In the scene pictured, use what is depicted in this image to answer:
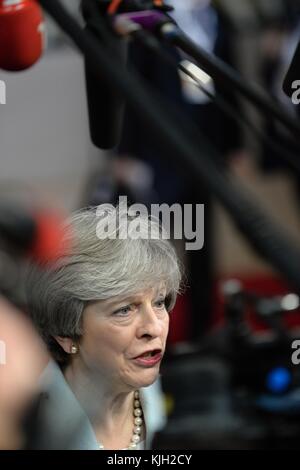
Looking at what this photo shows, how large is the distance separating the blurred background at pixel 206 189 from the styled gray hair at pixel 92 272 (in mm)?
42

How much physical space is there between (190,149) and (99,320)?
0.46ft

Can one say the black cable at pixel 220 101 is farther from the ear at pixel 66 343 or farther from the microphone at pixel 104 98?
the ear at pixel 66 343

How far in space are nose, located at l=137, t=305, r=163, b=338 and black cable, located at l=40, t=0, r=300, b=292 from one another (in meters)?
0.07

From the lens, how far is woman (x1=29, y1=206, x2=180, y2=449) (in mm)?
561

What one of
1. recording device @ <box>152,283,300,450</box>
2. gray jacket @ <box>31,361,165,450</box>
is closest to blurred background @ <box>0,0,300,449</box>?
recording device @ <box>152,283,300,450</box>

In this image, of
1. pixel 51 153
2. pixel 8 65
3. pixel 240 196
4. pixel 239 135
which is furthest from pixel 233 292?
pixel 51 153

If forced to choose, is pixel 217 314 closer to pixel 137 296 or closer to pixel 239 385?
pixel 239 385

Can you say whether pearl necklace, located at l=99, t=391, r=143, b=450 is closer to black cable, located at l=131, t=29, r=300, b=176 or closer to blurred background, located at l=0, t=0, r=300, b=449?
blurred background, located at l=0, t=0, r=300, b=449

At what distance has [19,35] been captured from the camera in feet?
2.61

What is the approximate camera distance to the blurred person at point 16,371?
53cm

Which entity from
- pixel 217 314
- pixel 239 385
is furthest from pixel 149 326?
pixel 217 314

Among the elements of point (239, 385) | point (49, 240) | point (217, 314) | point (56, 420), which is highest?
point (217, 314)

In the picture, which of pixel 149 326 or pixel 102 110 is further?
pixel 102 110

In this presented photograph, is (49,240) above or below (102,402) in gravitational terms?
above
